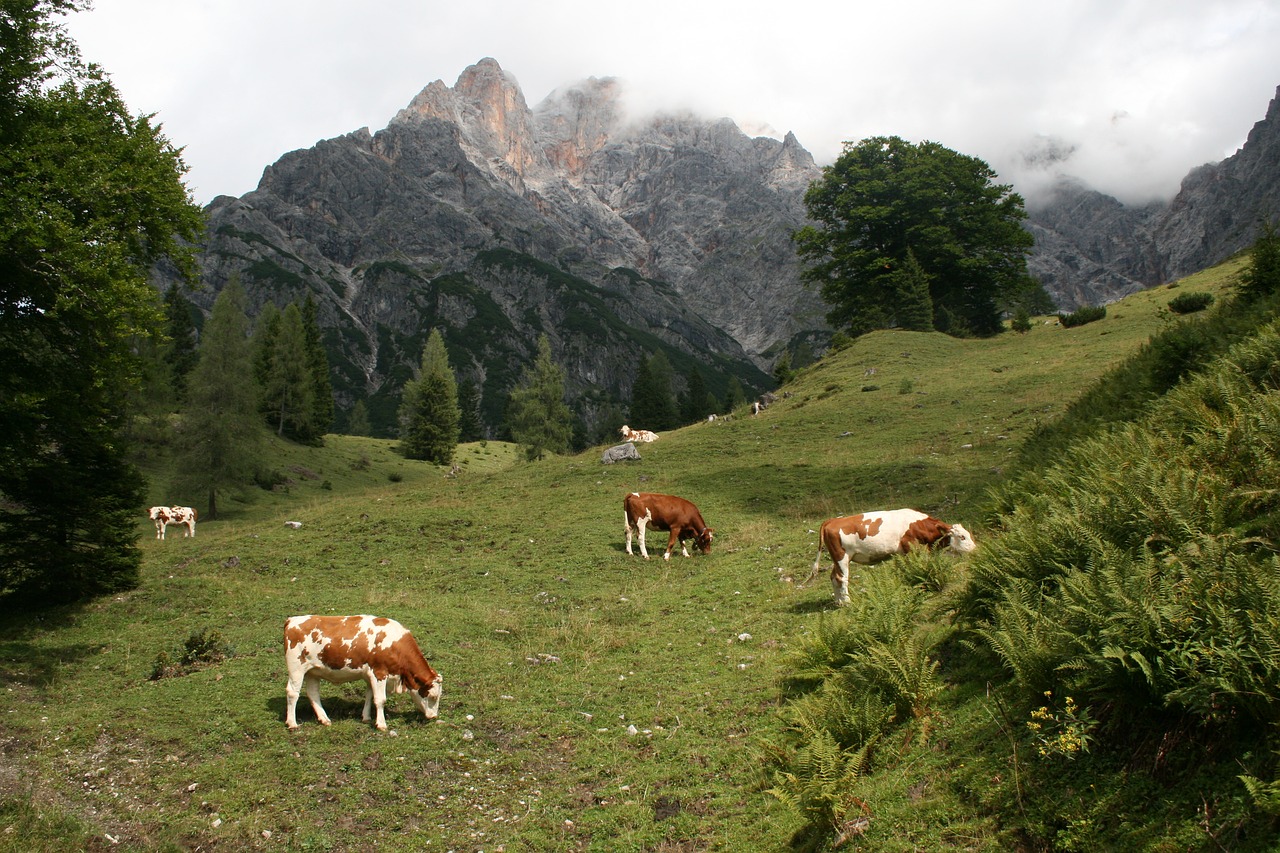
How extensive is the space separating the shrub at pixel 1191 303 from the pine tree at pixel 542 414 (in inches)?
1886

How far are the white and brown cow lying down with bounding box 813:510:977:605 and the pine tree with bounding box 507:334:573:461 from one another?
53325 millimetres

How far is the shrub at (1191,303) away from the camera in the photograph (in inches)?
1436

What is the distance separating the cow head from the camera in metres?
12.6

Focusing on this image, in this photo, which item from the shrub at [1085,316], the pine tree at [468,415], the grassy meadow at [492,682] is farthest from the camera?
the pine tree at [468,415]

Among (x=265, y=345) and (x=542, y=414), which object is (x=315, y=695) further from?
(x=265, y=345)

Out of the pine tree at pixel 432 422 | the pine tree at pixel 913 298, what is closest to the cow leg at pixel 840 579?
the pine tree at pixel 913 298

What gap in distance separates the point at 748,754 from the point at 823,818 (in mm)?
2152

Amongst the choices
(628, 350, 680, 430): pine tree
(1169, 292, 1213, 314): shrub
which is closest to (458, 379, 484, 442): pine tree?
(628, 350, 680, 430): pine tree

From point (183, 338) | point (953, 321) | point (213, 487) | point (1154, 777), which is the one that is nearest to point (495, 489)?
point (213, 487)

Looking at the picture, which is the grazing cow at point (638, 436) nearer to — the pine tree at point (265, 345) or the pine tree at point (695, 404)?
the pine tree at point (265, 345)

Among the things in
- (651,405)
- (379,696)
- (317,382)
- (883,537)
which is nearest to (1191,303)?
(883,537)

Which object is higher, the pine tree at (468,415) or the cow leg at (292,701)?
the pine tree at (468,415)

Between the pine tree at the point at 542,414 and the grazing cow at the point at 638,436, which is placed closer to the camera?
the grazing cow at the point at 638,436

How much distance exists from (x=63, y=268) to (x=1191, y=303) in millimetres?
47547
